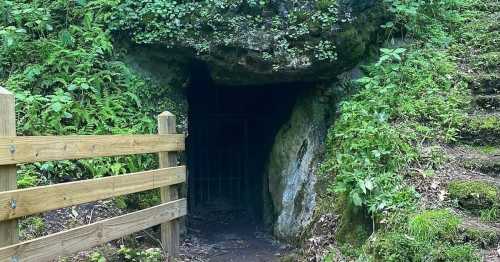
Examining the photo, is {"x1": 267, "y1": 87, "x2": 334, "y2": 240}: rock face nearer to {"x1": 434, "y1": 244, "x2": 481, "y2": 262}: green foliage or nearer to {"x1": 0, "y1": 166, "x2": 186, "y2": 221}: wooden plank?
{"x1": 0, "y1": 166, "x2": 186, "y2": 221}: wooden plank

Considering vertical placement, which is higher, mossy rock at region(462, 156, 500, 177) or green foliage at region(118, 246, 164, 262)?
mossy rock at region(462, 156, 500, 177)

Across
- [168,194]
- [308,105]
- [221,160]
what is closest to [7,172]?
[168,194]

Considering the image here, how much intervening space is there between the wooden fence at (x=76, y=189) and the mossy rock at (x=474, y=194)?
2.91 m

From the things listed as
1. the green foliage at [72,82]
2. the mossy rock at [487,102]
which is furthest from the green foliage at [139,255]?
the mossy rock at [487,102]

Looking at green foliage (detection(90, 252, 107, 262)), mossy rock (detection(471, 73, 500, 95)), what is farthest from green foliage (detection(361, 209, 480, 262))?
mossy rock (detection(471, 73, 500, 95))

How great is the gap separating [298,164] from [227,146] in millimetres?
3244

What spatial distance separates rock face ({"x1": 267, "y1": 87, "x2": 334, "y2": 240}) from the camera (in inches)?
262

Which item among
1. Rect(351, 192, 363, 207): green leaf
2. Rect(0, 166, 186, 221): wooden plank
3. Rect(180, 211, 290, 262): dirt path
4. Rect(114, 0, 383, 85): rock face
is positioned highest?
Rect(114, 0, 383, 85): rock face

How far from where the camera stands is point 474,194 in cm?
439

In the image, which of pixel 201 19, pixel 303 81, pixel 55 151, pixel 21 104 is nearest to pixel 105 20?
pixel 201 19

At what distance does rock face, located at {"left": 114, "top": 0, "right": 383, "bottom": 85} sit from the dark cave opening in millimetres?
2714

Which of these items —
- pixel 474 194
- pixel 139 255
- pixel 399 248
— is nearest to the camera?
pixel 399 248

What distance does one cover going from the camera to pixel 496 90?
6.06m

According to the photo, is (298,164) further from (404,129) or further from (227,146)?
(227,146)
